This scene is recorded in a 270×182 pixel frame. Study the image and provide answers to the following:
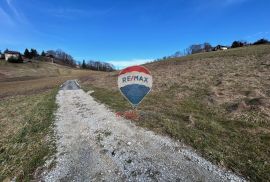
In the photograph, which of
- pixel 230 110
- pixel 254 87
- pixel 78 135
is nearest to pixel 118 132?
pixel 78 135

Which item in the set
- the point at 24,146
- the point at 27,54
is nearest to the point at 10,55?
the point at 27,54

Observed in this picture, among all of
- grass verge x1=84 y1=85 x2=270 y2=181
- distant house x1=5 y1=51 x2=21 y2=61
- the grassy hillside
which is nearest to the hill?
distant house x1=5 y1=51 x2=21 y2=61

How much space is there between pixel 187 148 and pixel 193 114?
4601 mm

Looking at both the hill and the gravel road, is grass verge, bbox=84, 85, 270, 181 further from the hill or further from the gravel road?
the hill

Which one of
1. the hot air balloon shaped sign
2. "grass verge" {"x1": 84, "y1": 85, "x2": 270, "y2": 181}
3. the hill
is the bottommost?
the hill

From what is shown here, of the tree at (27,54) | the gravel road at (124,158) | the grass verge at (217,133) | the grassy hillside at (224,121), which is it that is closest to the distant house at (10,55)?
the tree at (27,54)

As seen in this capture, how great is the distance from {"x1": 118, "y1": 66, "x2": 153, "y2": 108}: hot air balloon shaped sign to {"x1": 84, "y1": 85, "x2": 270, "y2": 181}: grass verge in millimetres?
1702

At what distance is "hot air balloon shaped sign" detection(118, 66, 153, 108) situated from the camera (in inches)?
360

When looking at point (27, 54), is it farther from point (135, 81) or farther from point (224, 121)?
point (224, 121)

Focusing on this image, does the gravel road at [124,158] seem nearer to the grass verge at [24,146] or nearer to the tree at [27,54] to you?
the grass verge at [24,146]

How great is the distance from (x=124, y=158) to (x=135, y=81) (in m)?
3.82

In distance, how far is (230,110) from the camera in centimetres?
1175

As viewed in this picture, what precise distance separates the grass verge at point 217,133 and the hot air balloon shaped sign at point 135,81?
1.70m

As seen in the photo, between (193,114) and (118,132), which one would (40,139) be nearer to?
(118,132)
